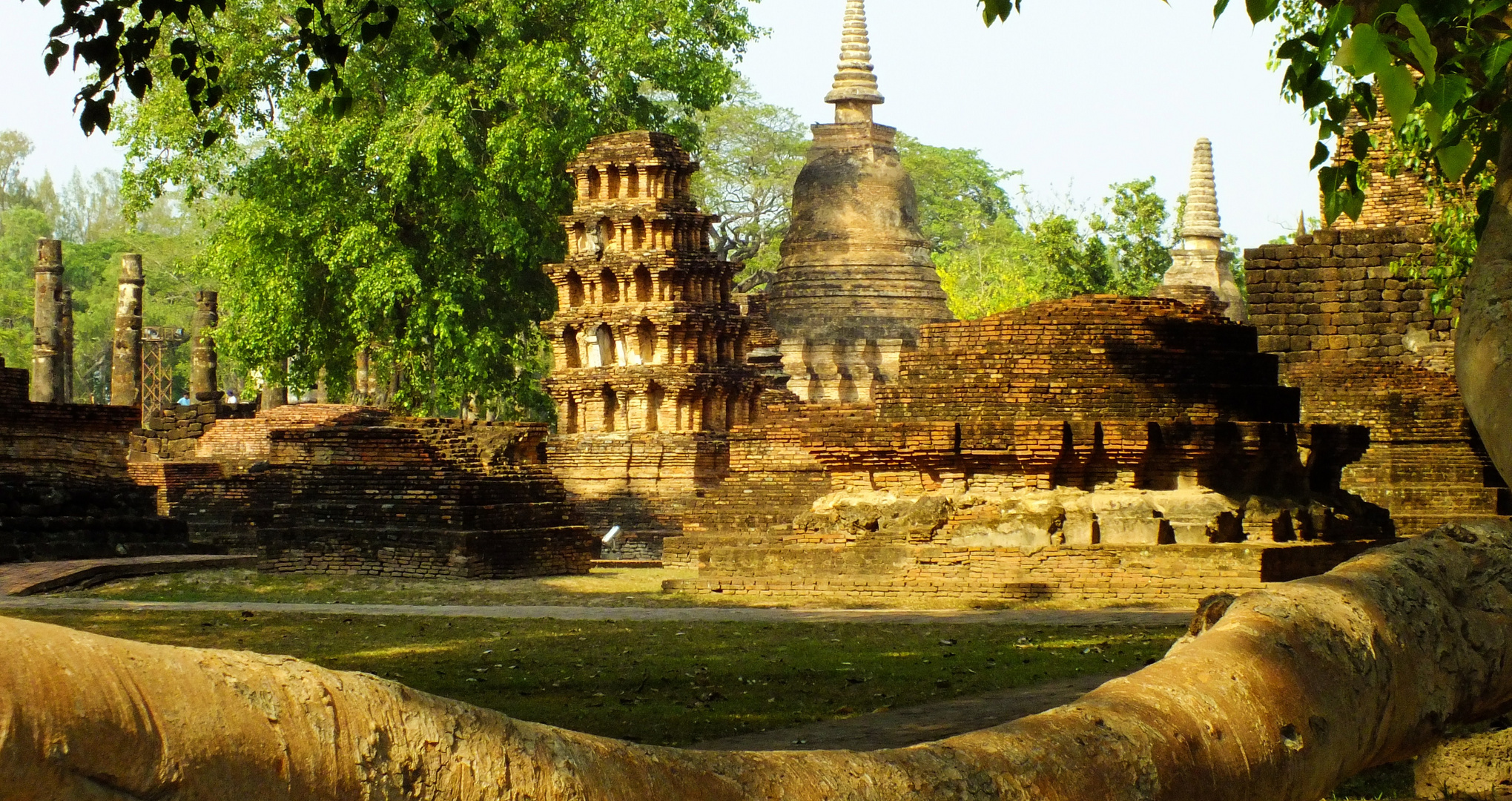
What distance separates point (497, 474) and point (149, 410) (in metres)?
20.9

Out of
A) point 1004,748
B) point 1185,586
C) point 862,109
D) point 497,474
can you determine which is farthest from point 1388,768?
point 862,109

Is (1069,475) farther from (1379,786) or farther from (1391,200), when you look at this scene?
(1391,200)

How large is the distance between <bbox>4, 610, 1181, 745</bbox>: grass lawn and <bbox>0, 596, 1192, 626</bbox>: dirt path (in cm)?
36

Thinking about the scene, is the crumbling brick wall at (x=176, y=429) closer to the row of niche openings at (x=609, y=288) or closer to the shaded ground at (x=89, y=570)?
the row of niche openings at (x=609, y=288)

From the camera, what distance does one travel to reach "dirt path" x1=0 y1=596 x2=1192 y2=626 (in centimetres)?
1212

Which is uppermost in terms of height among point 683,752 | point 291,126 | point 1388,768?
point 291,126

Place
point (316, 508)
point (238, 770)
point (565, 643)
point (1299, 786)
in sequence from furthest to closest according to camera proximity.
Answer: point (316, 508), point (565, 643), point (1299, 786), point (238, 770)

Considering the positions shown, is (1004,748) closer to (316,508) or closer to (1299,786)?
(1299,786)

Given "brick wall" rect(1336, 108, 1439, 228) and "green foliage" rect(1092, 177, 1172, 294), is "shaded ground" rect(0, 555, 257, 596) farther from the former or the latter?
"green foliage" rect(1092, 177, 1172, 294)

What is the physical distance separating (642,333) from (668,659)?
17662mm

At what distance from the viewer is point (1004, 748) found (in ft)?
11.3

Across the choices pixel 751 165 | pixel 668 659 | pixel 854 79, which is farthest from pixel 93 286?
pixel 668 659

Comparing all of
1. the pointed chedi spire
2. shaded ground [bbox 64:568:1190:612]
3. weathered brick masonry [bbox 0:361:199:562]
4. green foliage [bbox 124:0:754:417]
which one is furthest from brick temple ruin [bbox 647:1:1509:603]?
the pointed chedi spire

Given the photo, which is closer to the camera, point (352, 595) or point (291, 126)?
point (352, 595)
